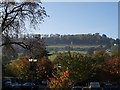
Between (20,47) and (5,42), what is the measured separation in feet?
2.81

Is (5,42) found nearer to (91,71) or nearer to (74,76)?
(74,76)

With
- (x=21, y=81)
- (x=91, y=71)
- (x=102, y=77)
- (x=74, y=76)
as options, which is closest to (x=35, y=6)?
(x=74, y=76)

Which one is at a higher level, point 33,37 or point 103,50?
point 33,37

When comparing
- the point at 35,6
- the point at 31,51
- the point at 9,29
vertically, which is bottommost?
the point at 31,51

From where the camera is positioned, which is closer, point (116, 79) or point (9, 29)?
point (9, 29)

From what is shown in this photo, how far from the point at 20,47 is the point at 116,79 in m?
25.8

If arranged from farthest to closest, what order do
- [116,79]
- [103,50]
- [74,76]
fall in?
[103,50] < [116,79] < [74,76]

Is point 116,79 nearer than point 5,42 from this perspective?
No

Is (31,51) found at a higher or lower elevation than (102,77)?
higher

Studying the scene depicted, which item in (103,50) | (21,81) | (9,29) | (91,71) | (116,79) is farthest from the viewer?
(103,50)

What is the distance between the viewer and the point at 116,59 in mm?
39688

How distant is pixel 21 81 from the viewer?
3525 cm

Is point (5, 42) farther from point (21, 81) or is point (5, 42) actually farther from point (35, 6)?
point (21, 81)

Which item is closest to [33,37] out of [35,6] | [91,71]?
[35,6]
